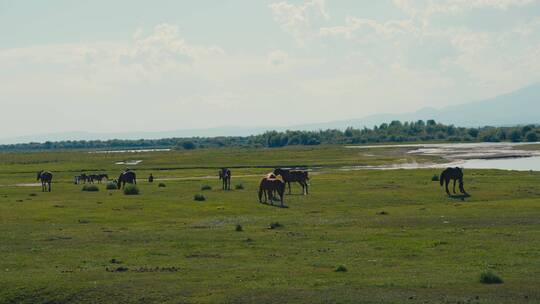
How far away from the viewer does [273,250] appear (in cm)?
2698

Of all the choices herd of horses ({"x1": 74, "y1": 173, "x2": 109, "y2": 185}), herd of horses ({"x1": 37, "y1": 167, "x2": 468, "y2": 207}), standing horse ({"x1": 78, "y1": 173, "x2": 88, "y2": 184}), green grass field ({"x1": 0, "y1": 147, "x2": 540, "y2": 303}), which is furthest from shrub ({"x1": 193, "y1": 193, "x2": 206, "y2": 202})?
standing horse ({"x1": 78, "y1": 173, "x2": 88, "y2": 184})

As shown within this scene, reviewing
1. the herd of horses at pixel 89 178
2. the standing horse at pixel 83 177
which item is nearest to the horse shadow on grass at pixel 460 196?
the herd of horses at pixel 89 178

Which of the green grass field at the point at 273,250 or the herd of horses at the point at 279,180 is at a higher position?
the herd of horses at the point at 279,180

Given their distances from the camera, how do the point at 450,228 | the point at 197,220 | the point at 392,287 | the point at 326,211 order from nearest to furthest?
the point at 392,287
the point at 450,228
the point at 197,220
the point at 326,211

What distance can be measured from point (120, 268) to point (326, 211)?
18.2 m

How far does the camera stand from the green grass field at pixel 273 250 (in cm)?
2078

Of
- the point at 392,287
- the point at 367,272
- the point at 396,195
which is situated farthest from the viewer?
the point at 396,195

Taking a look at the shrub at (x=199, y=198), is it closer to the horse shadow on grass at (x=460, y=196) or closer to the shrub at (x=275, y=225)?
the shrub at (x=275, y=225)

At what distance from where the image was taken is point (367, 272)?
2278cm

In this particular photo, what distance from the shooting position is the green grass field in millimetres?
20781

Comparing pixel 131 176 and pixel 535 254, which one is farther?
pixel 131 176

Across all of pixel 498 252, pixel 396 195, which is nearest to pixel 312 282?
pixel 498 252

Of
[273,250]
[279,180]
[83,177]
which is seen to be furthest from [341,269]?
[83,177]

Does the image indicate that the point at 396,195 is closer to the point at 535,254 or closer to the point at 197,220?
the point at 197,220
